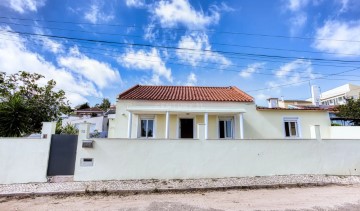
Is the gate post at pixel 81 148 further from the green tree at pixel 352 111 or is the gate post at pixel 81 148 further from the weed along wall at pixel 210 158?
the green tree at pixel 352 111

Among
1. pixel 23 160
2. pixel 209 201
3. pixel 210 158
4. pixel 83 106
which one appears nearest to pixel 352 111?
pixel 210 158

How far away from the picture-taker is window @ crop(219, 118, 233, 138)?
1603 cm

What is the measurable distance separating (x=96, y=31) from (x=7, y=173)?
30.0 ft

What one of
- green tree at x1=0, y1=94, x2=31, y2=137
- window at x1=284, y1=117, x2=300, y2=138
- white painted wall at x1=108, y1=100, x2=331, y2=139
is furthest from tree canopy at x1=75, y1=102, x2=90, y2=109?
window at x1=284, y1=117, x2=300, y2=138

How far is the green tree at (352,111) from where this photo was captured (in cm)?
2188

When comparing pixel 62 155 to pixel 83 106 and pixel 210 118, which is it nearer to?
pixel 210 118

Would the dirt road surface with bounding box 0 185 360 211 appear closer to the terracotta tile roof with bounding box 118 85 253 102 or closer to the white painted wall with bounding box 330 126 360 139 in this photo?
the white painted wall with bounding box 330 126 360 139

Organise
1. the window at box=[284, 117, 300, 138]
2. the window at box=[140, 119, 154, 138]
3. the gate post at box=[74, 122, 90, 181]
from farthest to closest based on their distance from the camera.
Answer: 1. the window at box=[284, 117, 300, 138]
2. the window at box=[140, 119, 154, 138]
3. the gate post at box=[74, 122, 90, 181]

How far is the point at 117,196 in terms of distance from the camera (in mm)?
7957

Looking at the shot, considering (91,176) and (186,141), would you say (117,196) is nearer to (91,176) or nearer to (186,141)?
(91,176)

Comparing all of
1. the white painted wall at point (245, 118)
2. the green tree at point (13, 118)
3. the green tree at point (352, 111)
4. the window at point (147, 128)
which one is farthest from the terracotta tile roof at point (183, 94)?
the green tree at point (352, 111)

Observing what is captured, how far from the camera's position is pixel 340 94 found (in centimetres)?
4578

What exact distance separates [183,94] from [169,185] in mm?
9652

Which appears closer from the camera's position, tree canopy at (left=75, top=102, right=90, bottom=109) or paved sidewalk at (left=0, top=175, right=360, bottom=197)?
paved sidewalk at (left=0, top=175, right=360, bottom=197)
